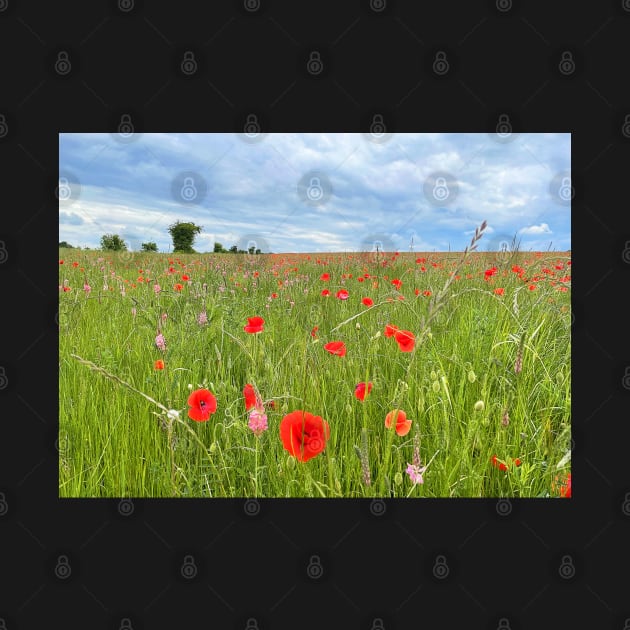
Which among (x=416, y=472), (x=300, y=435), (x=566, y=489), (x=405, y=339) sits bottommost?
(x=566, y=489)

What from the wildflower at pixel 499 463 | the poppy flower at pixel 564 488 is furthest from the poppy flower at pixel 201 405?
the poppy flower at pixel 564 488

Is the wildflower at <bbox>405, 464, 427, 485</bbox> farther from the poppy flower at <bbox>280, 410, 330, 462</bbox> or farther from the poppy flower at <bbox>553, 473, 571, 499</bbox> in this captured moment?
the poppy flower at <bbox>553, 473, 571, 499</bbox>

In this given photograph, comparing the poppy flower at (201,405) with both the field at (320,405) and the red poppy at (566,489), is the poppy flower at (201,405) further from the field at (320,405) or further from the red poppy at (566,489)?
the red poppy at (566,489)

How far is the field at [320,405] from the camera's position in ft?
4.02

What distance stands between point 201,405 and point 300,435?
0.45 metres

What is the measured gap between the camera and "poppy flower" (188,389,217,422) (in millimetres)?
1300

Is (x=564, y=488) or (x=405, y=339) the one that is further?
(x=405, y=339)

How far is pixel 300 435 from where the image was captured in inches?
43.7

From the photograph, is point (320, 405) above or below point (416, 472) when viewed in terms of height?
above

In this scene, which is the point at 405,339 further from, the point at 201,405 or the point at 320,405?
the point at 201,405

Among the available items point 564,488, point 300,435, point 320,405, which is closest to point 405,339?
point 320,405

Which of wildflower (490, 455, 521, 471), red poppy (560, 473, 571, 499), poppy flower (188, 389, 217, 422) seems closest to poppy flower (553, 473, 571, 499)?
red poppy (560, 473, 571, 499)

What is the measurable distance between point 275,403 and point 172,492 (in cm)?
47
